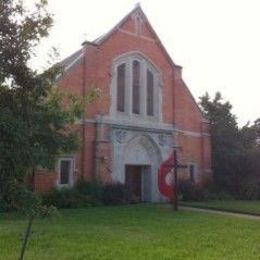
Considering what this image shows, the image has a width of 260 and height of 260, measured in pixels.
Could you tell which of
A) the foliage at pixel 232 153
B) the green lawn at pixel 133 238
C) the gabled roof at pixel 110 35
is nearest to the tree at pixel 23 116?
the green lawn at pixel 133 238

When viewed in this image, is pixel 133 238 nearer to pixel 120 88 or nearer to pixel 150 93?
pixel 120 88

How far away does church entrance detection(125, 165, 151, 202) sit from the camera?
1238 inches

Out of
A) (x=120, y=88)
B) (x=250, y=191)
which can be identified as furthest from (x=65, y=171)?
(x=250, y=191)

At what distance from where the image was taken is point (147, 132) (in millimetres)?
31234

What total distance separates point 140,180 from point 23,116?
2406 cm

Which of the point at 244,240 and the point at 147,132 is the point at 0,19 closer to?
the point at 244,240

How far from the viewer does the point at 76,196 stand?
25.7 m

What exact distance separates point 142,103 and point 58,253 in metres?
20.6

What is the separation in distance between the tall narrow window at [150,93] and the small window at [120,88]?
6.28ft

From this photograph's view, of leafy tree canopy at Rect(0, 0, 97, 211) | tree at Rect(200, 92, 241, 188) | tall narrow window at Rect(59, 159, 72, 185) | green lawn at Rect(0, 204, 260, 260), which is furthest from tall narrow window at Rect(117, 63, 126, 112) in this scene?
leafy tree canopy at Rect(0, 0, 97, 211)

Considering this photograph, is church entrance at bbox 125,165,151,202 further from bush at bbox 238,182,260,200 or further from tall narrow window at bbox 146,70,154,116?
bush at bbox 238,182,260,200

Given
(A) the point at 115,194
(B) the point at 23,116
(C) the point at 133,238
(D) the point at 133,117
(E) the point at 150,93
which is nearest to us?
(B) the point at 23,116

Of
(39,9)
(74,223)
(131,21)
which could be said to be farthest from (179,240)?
(131,21)

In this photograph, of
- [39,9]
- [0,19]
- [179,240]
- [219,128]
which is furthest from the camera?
[219,128]
